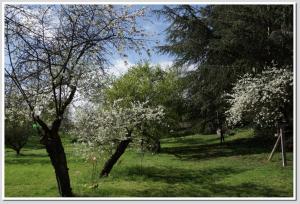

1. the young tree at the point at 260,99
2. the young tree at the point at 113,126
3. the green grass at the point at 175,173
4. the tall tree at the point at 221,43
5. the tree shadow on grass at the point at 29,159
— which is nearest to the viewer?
the green grass at the point at 175,173

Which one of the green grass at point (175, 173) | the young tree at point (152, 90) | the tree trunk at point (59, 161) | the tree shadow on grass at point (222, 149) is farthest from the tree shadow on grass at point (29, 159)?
the tree shadow on grass at point (222, 149)

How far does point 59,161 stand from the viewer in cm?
614

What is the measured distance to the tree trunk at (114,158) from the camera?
7.23 meters

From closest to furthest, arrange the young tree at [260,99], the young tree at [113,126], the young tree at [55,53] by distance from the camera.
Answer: the young tree at [55,53], the young tree at [113,126], the young tree at [260,99]

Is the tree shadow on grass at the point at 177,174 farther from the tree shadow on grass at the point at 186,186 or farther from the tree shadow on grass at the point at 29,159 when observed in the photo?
the tree shadow on grass at the point at 29,159

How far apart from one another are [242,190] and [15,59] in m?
3.70

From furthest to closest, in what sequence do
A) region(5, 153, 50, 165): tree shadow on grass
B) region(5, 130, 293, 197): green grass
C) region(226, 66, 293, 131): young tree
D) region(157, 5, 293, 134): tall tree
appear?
region(226, 66, 293, 131): young tree → region(157, 5, 293, 134): tall tree → region(5, 153, 50, 165): tree shadow on grass → region(5, 130, 293, 197): green grass

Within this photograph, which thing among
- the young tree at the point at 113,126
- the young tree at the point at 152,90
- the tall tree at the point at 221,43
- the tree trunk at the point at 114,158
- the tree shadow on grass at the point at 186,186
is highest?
the tall tree at the point at 221,43

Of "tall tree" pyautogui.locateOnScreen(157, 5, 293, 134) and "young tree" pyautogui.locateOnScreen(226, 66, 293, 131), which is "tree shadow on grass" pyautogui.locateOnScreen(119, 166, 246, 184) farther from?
"tall tree" pyautogui.locateOnScreen(157, 5, 293, 134)

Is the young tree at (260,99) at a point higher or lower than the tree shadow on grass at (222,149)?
higher

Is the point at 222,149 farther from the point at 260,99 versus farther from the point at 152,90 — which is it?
the point at 152,90

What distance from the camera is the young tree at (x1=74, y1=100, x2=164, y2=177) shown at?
22.2ft

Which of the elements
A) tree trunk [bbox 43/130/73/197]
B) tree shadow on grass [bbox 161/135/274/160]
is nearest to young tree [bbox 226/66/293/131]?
tree shadow on grass [bbox 161/135/274/160]

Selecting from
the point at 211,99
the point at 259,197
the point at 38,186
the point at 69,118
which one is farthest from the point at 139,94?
the point at 259,197
